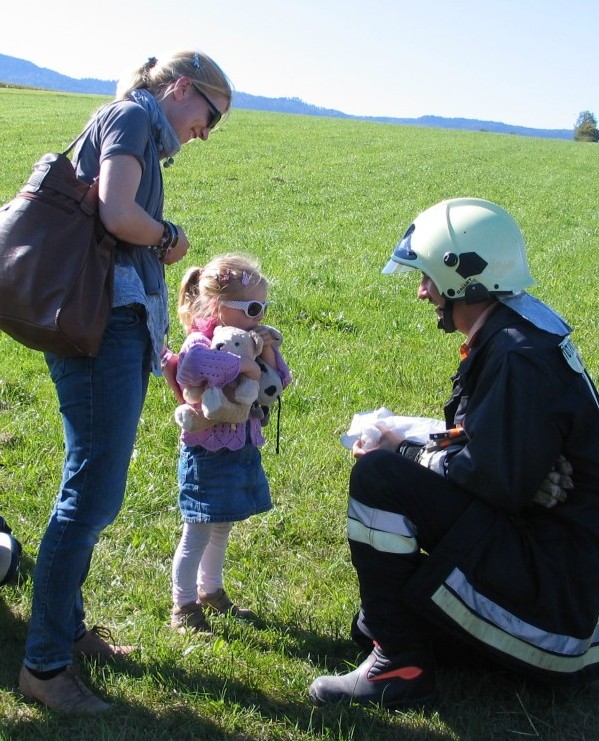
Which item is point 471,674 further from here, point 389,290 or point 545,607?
point 389,290

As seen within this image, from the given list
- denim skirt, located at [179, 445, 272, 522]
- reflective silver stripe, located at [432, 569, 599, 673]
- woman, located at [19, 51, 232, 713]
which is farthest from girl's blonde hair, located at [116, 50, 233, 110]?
reflective silver stripe, located at [432, 569, 599, 673]

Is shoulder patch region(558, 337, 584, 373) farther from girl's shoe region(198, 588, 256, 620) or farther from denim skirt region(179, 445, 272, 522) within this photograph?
girl's shoe region(198, 588, 256, 620)

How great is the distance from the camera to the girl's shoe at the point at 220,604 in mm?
3867

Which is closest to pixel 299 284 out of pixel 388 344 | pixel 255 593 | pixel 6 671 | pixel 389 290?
pixel 389 290

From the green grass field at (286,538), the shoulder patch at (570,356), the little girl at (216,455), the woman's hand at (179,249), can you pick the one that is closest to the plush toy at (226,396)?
the little girl at (216,455)

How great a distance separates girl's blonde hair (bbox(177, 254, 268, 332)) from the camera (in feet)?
12.0

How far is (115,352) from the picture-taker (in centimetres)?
306

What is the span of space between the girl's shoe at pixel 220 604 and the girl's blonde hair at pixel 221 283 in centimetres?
117

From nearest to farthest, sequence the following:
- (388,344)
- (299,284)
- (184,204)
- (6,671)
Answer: (6,671) → (388,344) → (299,284) → (184,204)

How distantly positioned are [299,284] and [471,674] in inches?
267

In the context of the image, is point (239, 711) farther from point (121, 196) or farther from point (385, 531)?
point (121, 196)

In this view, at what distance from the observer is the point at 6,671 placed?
3361mm

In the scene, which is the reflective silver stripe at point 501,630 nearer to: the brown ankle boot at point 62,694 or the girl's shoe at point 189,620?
the girl's shoe at point 189,620

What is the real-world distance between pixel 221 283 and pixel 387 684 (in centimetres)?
169
